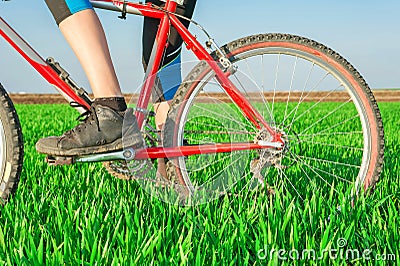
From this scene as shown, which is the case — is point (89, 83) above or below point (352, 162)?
above

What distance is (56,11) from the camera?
2812mm

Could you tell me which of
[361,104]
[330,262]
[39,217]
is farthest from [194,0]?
[330,262]

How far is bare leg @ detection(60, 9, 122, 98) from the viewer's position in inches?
110

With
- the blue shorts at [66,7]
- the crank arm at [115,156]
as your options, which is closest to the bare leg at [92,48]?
the blue shorts at [66,7]

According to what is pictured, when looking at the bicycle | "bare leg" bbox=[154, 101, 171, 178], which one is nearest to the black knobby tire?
the bicycle

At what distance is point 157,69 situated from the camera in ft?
9.93

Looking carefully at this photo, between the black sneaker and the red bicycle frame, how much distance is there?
0.08 meters

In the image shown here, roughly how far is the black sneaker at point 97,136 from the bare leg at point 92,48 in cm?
11

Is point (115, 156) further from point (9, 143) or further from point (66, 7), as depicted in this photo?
point (66, 7)

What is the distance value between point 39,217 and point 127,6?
117 centimetres

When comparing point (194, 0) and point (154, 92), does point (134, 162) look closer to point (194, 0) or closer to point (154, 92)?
point (154, 92)

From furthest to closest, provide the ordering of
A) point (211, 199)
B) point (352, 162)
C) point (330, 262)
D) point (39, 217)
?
point (352, 162)
point (211, 199)
point (39, 217)
point (330, 262)

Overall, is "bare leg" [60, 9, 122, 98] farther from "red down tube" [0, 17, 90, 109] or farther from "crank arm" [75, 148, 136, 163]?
"crank arm" [75, 148, 136, 163]

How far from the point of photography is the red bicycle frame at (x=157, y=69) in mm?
2938
